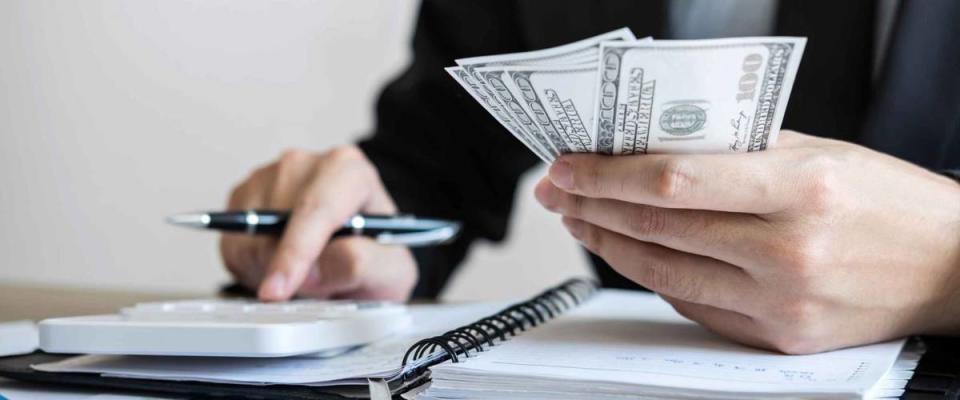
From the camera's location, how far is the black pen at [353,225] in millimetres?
755

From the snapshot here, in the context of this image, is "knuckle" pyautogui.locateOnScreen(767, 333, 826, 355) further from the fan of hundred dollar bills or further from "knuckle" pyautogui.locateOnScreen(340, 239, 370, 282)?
"knuckle" pyautogui.locateOnScreen(340, 239, 370, 282)

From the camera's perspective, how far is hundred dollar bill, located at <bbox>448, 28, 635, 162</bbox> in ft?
1.20

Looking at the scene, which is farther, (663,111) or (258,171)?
(258,171)

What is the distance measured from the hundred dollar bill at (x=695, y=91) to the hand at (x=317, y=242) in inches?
15.5

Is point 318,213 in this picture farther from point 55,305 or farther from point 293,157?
point 55,305

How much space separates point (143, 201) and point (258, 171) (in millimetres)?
1465

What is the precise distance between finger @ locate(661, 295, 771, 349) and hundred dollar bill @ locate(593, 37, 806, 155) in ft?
0.36

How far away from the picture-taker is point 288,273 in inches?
28.2

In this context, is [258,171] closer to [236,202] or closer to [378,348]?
[236,202]

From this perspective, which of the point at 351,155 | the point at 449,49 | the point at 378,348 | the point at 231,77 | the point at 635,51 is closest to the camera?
the point at 635,51

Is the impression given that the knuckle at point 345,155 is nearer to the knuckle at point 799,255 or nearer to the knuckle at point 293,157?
the knuckle at point 293,157

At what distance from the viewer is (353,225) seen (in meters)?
0.81

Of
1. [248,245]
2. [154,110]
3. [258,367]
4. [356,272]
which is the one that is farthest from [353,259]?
[154,110]

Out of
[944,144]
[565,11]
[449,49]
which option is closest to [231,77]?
[449,49]
